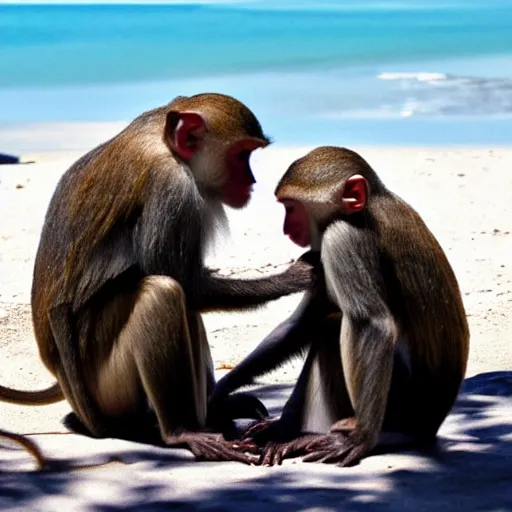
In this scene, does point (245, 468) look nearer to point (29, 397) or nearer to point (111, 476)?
point (111, 476)

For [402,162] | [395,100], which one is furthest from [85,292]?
[395,100]

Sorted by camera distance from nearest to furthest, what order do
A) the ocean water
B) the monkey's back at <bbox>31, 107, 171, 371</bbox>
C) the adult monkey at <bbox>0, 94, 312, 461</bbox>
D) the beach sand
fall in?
the beach sand < the adult monkey at <bbox>0, 94, 312, 461</bbox> < the monkey's back at <bbox>31, 107, 171, 371</bbox> < the ocean water

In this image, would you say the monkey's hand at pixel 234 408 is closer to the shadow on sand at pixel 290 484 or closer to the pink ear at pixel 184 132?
the shadow on sand at pixel 290 484

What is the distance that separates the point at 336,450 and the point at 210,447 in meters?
0.65

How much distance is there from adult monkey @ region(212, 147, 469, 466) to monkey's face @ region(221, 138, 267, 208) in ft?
1.09

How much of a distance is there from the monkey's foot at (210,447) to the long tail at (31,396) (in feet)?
3.14

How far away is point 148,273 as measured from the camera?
20.3 ft

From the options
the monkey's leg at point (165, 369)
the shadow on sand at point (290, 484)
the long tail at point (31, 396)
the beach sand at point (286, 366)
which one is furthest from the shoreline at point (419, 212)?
the shadow on sand at point (290, 484)

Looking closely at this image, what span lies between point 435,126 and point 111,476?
16898 mm

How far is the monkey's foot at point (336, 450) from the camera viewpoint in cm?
590

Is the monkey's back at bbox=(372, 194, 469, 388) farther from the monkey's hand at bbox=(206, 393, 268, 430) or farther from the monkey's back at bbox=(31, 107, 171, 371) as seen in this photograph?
the monkey's back at bbox=(31, 107, 171, 371)

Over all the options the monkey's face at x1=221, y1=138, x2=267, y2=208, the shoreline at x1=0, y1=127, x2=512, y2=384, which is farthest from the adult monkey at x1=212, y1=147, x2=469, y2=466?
the shoreline at x1=0, y1=127, x2=512, y2=384

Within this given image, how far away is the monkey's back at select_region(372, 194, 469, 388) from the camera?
19.9 ft

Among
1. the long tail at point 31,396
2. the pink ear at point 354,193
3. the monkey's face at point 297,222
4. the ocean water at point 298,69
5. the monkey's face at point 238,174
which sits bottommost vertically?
the long tail at point 31,396
